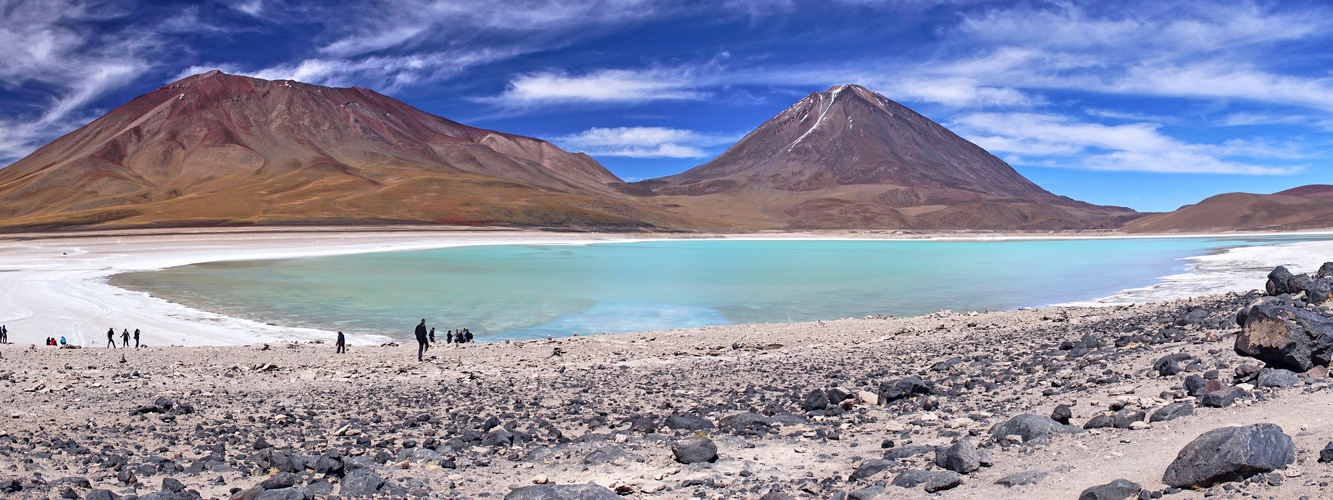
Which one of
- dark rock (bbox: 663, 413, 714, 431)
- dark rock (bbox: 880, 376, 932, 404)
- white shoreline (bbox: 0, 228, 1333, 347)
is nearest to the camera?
dark rock (bbox: 663, 413, 714, 431)

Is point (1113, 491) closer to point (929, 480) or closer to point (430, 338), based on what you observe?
point (929, 480)

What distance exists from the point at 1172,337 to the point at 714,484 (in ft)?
23.9

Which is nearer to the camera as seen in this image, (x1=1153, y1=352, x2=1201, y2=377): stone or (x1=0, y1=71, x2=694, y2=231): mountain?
(x1=1153, y1=352, x2=1201, y2=377): stone

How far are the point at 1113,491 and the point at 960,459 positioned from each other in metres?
0.93

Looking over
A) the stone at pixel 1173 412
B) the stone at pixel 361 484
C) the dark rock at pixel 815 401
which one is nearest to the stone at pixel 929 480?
the stone at pixel 1173 412

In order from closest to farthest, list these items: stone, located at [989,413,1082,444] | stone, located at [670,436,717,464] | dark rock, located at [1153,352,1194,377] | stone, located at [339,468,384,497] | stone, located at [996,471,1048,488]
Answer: stone, located at [996,471,1048,488] < stone, located at [339,468,384,497] < stone, located at [989,413,1082,444] < stone, located at [670,436,717,464] < dark rock, located at [1153,352,1194,377]

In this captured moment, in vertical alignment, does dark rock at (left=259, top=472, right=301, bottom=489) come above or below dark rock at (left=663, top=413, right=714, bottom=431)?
above

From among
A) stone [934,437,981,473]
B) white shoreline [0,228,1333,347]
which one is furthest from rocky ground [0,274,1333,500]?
white shoreline [0,228,1333,347]

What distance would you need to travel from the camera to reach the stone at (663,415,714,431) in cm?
653

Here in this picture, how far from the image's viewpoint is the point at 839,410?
22.7 ft

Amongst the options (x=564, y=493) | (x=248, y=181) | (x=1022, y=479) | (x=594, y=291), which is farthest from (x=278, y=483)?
(x=248, y=181)

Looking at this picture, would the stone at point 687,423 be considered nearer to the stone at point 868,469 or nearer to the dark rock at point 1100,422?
the stone at point 868,469

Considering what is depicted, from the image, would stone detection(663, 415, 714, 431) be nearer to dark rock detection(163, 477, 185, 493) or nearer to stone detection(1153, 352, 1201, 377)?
dark rock detection(163, 477, 185, 493)

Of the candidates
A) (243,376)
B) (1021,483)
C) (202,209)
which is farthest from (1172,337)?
(202,209)
